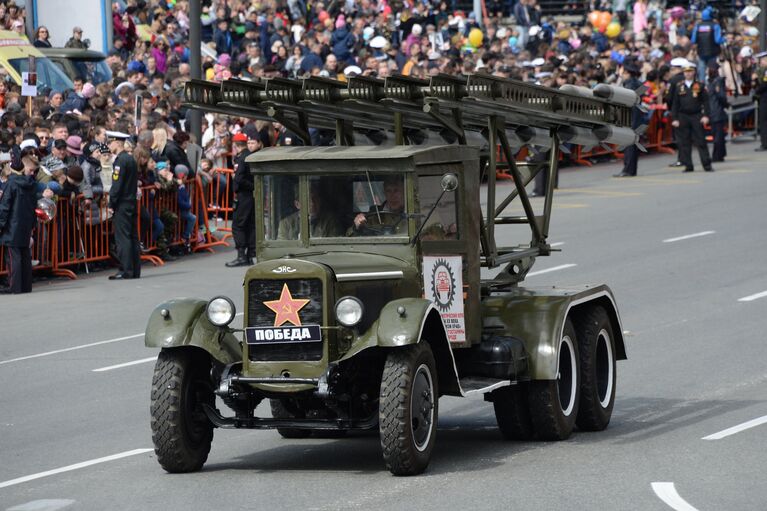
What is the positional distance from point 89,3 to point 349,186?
71.8 ft

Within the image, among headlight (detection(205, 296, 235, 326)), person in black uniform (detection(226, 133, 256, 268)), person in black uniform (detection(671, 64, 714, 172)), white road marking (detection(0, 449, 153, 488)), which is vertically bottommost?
white road marking (detection(0, 449, 153, 488))

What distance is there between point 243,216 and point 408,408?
13.0 meters

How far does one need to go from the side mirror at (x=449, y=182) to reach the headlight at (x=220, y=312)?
1649 millimetres

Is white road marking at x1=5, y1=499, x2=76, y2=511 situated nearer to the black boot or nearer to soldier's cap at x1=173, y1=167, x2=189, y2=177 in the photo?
the black boot

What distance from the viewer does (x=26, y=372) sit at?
51.5ft

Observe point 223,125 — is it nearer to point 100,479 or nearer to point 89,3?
point 89,3

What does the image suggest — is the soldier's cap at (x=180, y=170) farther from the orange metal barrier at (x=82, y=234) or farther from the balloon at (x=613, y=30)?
the balloon at (x=613, y=30)

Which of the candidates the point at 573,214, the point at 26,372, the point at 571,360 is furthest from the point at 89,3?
the point at 571,360

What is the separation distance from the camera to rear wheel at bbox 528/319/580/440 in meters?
11.6

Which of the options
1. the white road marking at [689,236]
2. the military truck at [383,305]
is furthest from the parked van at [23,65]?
the military truck at [383,305]

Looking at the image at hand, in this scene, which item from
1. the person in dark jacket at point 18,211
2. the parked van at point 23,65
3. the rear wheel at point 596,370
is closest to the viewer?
the rear wheel at point 596,370

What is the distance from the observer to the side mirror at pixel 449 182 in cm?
1077

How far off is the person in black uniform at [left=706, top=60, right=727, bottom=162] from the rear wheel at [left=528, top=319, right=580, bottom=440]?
72.6ft

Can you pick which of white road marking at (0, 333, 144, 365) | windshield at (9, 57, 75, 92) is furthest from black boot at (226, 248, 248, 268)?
windshield at (9, 57, 75, 92)
